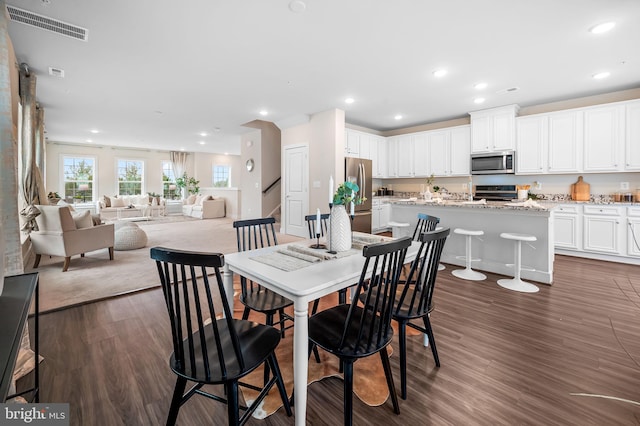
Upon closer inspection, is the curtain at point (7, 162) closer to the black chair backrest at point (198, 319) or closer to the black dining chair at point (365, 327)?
the black chair backrest at point (198, 319)

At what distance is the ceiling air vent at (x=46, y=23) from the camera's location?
251 cm

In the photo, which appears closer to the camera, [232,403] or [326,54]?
[232,403]

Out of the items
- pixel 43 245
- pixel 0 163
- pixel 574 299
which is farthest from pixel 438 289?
pixel 43 245

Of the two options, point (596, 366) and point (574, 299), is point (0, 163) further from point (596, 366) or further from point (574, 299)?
point (574, 299)

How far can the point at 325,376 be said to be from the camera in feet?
5.74

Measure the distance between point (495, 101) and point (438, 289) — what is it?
150 inches

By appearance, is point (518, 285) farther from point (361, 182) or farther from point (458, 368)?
point (361, 182)

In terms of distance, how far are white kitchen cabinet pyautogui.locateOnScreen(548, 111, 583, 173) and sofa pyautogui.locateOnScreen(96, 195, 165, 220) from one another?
11268 mm

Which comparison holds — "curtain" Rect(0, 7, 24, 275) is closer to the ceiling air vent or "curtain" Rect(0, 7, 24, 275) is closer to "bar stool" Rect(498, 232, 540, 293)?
the ceiling air vent

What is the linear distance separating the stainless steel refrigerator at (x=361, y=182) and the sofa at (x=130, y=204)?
311 inches

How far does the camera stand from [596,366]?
6.03ft

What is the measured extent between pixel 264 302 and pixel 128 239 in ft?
14.8

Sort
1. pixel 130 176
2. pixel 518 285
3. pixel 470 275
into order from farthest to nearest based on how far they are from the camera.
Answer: pixel 130 176 < pixel 470 275 < pixel 518 285

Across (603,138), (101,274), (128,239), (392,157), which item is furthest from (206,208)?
(603,138)
